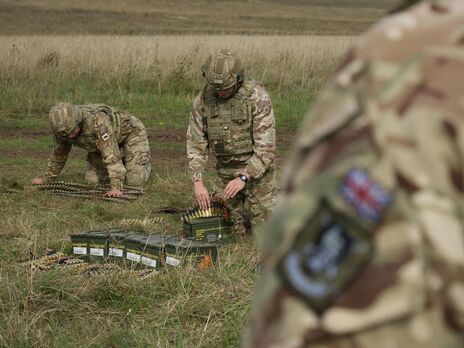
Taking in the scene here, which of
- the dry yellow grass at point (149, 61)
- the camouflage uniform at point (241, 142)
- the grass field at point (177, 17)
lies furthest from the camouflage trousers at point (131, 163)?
the grass field at point (177, 17)

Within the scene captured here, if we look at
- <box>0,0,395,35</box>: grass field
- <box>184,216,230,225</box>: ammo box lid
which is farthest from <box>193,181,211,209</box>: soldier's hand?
<box>0,0,395,35</box>: grass field

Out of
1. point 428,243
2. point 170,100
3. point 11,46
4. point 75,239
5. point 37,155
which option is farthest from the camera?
point 11,46

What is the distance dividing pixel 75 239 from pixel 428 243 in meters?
5.61

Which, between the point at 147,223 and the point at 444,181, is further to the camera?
the point at 147,223

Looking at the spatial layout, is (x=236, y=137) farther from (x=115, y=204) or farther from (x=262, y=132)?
(x=115, y=204)

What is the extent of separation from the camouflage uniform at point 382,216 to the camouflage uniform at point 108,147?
808cm

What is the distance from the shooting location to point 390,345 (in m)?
0.98

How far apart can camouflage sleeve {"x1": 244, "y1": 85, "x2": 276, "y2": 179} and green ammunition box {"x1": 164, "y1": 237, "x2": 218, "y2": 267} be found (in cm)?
154

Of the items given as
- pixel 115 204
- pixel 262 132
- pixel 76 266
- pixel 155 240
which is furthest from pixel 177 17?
pixel 76 266

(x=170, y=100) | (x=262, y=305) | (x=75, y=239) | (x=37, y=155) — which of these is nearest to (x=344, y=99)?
(x=262, y=305)

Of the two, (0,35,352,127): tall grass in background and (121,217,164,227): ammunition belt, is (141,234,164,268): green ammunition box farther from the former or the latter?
(0,35,352,127): tall grass in background

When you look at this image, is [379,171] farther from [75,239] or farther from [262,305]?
[75,239]

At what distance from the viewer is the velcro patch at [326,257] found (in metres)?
0.98

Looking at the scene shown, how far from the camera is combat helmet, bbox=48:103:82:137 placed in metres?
8.91
